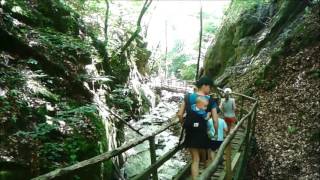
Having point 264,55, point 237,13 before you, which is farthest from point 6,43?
point 237,13

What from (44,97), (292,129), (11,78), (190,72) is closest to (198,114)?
(44,97)

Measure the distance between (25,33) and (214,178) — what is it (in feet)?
19.9

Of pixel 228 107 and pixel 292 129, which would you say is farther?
pixel 292 129

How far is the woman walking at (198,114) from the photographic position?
5.28 meters

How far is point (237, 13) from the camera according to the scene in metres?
25.7

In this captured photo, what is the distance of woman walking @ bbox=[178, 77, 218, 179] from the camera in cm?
528

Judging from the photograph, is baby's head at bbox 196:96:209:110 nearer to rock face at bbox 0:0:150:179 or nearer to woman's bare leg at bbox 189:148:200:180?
woman's bare leg at bbox 189:148:200:180

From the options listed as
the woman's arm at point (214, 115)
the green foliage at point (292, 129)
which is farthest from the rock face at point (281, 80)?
the woman's arm at point (214, 115)

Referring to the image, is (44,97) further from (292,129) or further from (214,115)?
(292,129)

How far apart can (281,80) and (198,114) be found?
9036 millimetres

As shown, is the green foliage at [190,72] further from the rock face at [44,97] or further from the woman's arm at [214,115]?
the woman's arm at [214,115]

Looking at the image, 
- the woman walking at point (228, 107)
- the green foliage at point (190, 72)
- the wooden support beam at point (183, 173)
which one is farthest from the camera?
the green foliage at point (190, 72)

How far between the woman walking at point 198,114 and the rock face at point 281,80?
12.6 ft

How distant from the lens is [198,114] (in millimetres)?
5328
